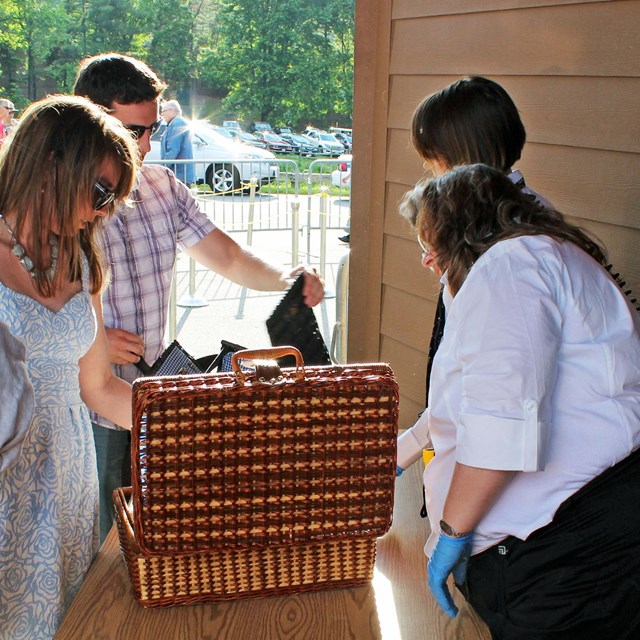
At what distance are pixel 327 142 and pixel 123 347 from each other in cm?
1435

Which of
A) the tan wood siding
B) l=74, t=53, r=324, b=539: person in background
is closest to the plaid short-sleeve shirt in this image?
l=74, t=53, r=324, b=539: person in background

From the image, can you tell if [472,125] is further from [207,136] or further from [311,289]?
[207,136]

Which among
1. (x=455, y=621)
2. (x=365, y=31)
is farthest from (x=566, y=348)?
(x=365, y=31)

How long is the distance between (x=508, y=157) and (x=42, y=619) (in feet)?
4.21

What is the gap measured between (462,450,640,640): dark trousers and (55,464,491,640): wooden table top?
187mm

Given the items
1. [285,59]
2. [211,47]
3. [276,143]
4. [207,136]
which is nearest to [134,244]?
[207,136]

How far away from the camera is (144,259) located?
211 cm

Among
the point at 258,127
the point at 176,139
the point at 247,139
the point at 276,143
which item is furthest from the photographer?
the point at 258,127

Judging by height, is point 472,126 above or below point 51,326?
above

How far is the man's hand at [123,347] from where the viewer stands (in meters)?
2.00

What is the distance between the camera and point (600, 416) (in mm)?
1081

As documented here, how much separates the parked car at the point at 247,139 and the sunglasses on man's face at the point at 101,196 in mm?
12200

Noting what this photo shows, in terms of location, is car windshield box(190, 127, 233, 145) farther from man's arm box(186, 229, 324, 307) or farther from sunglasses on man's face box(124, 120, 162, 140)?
sunglasses on man's face box(124, 120, 162, 140)

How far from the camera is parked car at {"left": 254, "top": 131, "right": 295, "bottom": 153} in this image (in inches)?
607
